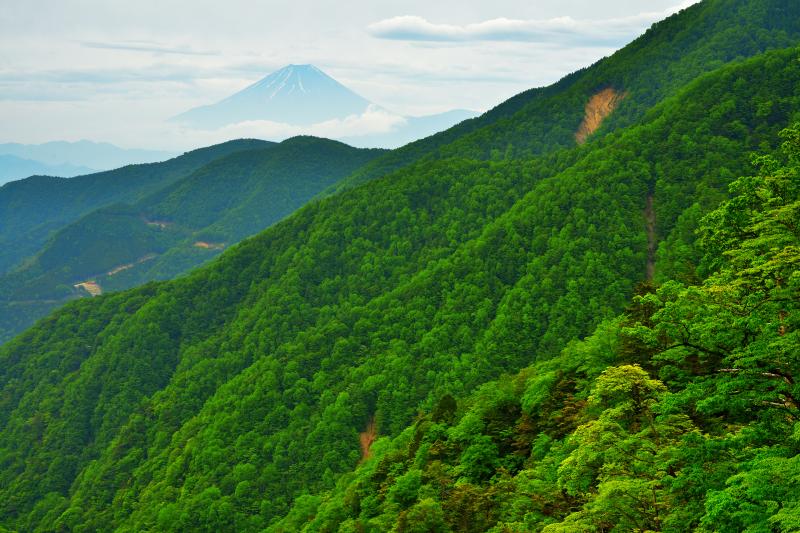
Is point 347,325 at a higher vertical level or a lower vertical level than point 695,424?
lower

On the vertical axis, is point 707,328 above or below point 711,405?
above

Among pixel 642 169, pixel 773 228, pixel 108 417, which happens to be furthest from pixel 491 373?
pixel 108 417

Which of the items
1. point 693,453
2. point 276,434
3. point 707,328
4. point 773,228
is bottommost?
point 276,434

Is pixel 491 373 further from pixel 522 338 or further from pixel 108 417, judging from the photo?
pixel 108 417

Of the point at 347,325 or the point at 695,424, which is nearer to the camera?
the point at 695,424

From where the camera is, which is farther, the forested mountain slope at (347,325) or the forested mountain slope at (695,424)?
the forested mountain slope at (347,325)

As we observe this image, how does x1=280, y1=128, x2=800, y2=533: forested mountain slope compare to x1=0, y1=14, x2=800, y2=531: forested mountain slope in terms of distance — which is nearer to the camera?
x1=280, y1=128, x2=800, y2=533: forested mountain slope

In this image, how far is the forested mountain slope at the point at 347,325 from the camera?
113 meters

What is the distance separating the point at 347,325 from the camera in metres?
143

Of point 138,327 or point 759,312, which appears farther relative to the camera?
point 138,327

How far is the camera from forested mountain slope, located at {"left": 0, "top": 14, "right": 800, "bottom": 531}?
4434 inches

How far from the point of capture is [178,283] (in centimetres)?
19650

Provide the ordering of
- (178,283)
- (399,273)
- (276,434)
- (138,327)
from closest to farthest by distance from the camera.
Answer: (276,434) → (399,273) → (138,327) → (178,283)

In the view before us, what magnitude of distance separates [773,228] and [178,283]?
185 m
